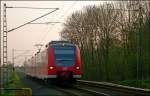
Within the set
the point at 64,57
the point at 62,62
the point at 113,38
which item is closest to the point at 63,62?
the point at 62,62

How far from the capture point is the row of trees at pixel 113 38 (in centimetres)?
4528

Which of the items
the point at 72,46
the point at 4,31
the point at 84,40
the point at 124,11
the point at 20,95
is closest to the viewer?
the point at 20,95

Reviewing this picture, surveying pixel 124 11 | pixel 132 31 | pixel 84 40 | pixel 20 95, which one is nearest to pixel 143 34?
pixel 132 31

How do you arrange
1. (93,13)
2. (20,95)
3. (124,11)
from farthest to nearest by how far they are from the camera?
(93,13), (124,11), (20,95)

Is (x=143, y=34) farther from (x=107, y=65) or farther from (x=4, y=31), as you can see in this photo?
(x=4, y=31)

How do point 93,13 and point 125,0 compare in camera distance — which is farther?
point 93,13

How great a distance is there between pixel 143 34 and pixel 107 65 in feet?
29.3

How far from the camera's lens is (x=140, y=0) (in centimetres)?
4712

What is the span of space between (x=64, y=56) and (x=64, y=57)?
7 centimetres

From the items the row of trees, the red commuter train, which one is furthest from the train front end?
the row of trees

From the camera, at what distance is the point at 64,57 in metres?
30.5

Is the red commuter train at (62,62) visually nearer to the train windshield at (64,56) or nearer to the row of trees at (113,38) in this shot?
the train windshield at (64,56)

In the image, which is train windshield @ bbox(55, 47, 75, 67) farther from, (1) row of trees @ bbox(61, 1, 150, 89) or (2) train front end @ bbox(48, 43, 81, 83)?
(1) row of trees @ bbox(61, 1, 150, 89)

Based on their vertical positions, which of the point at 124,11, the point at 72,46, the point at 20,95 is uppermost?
the point at 124,11
